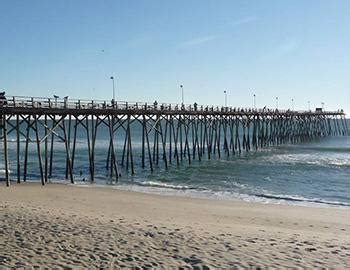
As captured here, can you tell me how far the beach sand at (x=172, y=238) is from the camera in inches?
340

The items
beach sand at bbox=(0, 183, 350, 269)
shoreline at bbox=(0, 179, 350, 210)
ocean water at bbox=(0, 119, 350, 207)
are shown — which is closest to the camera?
beach sand at bbox=(0, 183, 350, 269)

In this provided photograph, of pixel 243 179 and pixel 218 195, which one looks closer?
pixel 218 195

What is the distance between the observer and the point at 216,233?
11555mm

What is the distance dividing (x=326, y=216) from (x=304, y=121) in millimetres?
59761

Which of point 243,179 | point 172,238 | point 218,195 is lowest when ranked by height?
point 243,179

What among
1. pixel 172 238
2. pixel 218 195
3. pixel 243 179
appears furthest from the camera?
pixel 243 179

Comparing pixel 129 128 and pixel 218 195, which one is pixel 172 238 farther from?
pixel 129 128

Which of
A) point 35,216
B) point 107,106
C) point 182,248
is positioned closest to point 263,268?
point 182,248

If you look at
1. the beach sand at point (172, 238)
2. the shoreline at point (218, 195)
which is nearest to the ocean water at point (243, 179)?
the shoreline at point (218, 195)

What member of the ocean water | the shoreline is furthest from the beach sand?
the ocean water

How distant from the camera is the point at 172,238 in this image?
34.3 feet

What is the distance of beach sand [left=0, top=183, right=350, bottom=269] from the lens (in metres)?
8.63

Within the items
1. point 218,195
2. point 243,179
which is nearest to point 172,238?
point 218,195

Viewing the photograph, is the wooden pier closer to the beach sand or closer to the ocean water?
the ocean water
